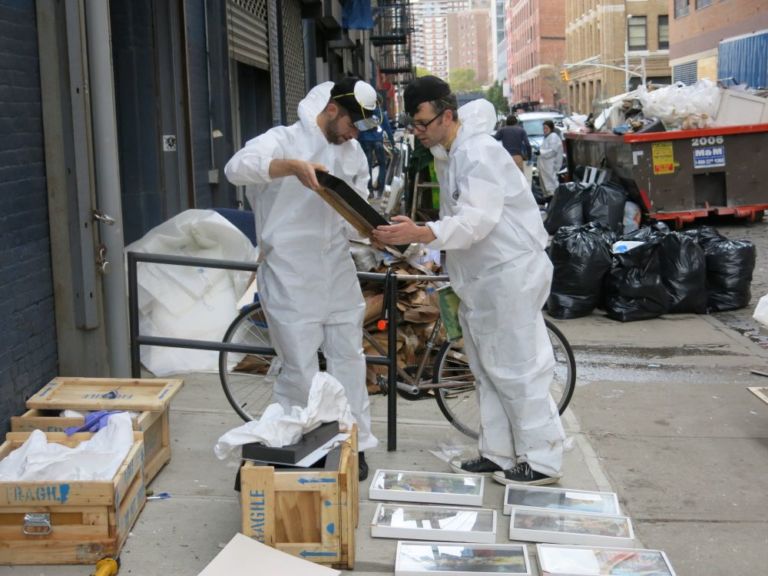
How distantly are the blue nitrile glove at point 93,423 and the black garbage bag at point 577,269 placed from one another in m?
5.44

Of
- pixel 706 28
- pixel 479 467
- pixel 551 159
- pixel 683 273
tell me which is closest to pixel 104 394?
pixel 479 467

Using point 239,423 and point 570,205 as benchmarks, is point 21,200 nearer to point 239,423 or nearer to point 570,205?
point 239,423

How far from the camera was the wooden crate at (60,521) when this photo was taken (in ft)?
12.1

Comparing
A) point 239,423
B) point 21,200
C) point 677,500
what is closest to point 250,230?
point 239,423

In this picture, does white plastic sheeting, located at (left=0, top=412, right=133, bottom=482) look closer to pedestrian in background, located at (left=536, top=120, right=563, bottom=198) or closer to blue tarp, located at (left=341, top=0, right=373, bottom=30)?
pedestrian in background, located at (left=536, top=120, right=563, bottom=198)

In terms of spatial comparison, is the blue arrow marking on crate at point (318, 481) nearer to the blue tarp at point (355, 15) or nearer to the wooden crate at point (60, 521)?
the wooden crate at point (60, 521)

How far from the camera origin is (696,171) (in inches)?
563

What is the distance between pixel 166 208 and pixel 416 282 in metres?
2.56

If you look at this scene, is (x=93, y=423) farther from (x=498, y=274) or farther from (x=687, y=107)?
(x=687, y=107)

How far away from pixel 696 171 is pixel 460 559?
1161 cm

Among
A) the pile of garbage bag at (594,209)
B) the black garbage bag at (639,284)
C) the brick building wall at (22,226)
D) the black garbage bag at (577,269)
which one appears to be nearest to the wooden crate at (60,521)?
the brick building wall at (22,226)

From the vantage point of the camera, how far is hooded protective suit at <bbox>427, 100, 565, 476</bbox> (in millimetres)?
4430

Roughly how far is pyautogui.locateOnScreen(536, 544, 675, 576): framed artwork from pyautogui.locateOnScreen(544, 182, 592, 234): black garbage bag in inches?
395

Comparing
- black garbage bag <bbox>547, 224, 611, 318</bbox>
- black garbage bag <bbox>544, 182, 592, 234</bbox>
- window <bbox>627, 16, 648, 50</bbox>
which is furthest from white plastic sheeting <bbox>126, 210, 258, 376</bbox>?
window <bbox>627, 16, 648, 50</bbox>
